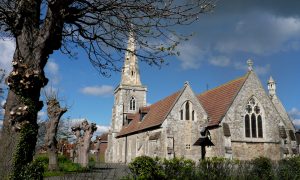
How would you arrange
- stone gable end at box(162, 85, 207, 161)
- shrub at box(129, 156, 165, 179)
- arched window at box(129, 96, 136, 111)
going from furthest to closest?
arched window at box(129, 96, 136, 111) → stone gable end at box(162, 85, 207, 161) → shrub at box(129, 156, 165, 179)

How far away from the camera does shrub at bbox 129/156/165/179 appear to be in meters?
12.3

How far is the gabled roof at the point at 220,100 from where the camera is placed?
32316 millimetres

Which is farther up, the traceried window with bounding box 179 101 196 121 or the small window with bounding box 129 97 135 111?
the small window with bounding box 129 97 135 111

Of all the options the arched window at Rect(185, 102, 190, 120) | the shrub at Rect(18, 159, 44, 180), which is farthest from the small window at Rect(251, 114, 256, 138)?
the shrub at Rect(18, 159, 44, 180)

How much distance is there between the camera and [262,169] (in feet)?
51.1

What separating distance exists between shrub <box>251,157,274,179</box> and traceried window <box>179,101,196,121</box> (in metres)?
17.9

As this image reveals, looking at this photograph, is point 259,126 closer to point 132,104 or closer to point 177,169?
point 177,169

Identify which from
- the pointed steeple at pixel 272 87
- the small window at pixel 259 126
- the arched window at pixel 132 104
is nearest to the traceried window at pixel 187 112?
the small window at pixel 259 126

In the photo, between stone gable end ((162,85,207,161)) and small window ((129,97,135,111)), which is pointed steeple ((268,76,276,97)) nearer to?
stone gable end ((162,85,207,161))

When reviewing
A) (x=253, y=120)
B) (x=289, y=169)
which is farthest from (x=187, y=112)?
(x=289, y=169)

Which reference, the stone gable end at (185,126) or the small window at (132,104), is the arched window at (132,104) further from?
the stone gable end at (185,126)

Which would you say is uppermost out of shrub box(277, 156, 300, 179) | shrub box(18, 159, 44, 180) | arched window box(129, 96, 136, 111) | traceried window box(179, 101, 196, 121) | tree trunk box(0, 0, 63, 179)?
arched window box(129, 96, 136, 111)

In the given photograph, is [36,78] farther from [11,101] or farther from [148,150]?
[148,150]

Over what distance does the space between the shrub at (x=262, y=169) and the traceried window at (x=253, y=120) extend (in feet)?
55.5
